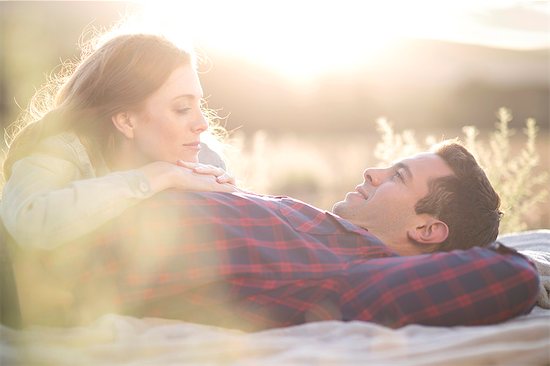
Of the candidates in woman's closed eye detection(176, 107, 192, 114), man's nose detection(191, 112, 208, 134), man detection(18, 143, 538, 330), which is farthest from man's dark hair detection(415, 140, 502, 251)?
woman's closed eye detection(176, 107, 192, 114)

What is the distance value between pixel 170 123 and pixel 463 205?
1.41 meters

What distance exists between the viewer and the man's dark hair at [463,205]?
3705 mm

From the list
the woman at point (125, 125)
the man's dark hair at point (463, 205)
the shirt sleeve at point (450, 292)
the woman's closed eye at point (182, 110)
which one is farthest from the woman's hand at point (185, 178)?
the man's dark hair at point (463, 205)

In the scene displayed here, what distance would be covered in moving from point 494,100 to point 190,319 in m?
31.5

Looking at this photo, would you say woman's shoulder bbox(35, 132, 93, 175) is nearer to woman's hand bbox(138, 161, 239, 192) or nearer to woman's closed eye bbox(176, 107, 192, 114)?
woman's hand bbox(138, 161, 239, 192)

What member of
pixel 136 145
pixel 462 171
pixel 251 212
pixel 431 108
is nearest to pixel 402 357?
pixel 251 212

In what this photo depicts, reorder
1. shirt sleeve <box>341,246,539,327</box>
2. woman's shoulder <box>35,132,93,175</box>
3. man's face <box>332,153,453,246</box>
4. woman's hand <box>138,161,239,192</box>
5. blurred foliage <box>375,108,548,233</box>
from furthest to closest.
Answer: blurred foliage <box>375,108,548,233</box> < man's face <box>332,153,453,246</box> < woman's shoulder <box>35,132,93,175</box> < woman's hand <box>138,161,239,192</box> < shirt sleeve <box>341,246,539,327</box>

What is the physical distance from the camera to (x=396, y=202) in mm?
3752

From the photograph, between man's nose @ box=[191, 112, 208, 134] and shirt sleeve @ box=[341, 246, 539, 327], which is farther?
man's nose @ box=[191, 112, 208, 134]

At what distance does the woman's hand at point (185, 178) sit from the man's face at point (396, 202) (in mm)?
618

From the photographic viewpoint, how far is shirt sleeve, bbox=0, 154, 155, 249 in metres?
2.94

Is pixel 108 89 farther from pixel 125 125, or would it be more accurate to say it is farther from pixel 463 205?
pixel 463 205

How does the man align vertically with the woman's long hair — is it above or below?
below

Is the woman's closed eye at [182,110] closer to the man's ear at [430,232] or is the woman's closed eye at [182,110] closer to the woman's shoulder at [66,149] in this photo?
the woman's shoulder at [66,149]
